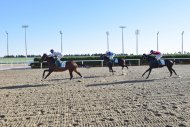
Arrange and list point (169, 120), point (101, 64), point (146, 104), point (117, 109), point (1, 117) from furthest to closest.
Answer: point (101, 64) → point (146, 104) → point (117, 109) → point (1, 117) → point (169, 120)

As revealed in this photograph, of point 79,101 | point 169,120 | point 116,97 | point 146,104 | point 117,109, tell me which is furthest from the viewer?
point 116,97

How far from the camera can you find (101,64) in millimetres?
42531

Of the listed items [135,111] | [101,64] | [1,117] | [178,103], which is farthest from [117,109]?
[101,64]

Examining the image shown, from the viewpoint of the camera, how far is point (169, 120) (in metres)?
8.66

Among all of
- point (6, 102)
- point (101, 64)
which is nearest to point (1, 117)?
point (6, 102)

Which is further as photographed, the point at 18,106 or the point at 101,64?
the point at 101,64

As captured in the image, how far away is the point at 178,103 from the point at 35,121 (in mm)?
4282

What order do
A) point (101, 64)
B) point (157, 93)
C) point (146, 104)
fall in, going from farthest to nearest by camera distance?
point (101, 64)
point (157, 93)
point (146, 104)

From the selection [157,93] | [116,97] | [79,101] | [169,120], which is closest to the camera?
[169,120]

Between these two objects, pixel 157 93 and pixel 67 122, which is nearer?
pixel 67 122

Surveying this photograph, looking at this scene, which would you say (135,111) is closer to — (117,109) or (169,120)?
(117,109)

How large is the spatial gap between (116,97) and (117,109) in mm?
2590

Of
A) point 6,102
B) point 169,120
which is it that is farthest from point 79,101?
point 169,120

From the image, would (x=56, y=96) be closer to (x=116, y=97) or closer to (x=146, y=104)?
(x=116, y=97)
